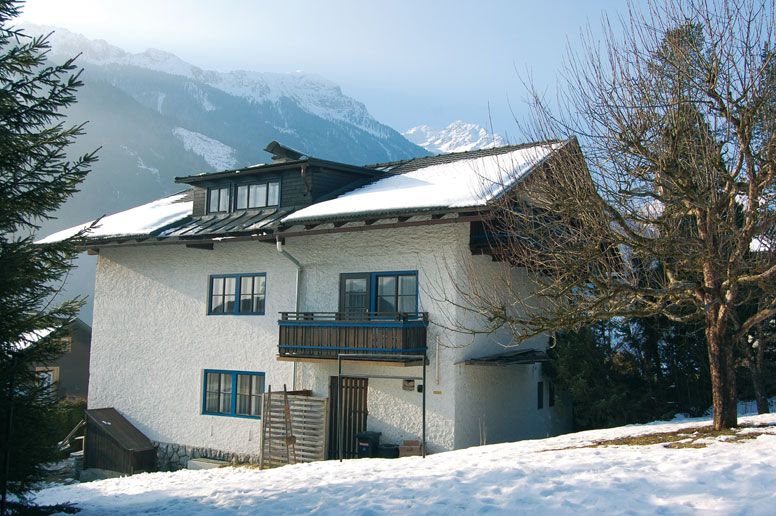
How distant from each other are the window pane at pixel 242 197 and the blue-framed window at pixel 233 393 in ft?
16.2

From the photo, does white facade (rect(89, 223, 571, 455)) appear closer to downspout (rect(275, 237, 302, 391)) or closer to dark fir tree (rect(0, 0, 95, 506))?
downspout (rect(275, 237, 302, 391))

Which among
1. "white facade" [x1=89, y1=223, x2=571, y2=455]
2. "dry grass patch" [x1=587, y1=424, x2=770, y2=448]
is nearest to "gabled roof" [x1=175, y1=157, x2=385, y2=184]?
"white facade" [x1=89, y1=223, x2=571, y2=455]

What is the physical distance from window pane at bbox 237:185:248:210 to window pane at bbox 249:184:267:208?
0.73 feet

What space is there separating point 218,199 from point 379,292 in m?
6.97

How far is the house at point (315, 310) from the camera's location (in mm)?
15273

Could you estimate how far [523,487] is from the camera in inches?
309

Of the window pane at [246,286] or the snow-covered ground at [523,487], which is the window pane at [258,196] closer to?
the window pane at [246,286]

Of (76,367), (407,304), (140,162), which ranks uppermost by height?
(140,162)

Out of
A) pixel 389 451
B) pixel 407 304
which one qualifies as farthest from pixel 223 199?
pixel 389 451

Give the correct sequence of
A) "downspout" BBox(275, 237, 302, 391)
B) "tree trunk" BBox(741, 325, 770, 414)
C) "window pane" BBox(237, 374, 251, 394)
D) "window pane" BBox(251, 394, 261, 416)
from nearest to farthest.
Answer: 1. "tree trunk" BBox(741, 325, 770, 414)
2. "downspout" BBox(275, 237, 302, 391)
3. "window pane" BBox(251, 394, 261, 416)
4. "window pane" BBox(237, 374, 251, 394)

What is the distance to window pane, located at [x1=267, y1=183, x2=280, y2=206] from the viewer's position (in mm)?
19141

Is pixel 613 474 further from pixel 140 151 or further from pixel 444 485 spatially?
pixel 140 151

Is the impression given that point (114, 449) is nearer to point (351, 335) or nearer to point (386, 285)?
point (351, 335)

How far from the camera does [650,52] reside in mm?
10398
